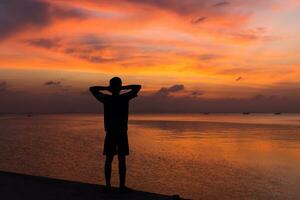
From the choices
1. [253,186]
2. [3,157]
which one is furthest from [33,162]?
[253,186]

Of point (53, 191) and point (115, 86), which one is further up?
point (115, 86)

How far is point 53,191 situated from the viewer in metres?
9.73

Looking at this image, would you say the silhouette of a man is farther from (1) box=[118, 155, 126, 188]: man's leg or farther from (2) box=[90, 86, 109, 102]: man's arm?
(1) box=[118, 155, 126, 188]: man's leg

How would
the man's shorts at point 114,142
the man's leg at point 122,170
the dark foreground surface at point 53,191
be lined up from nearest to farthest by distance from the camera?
the dark foreground surface at point 53,191
the man's shorts at point 114,142
the man's leg at point 122,170

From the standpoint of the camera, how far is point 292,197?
57.5 ft

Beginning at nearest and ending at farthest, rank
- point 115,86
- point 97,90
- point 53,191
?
1. point 115,86
2. point 97,90
3. point 53,191

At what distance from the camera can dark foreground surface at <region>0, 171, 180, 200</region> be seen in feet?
30.0

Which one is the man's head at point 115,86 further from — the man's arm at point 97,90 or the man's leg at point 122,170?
the man's leg at point 122,170

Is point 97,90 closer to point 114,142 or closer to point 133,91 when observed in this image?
point 133,91

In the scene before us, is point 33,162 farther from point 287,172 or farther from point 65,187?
point 65,187

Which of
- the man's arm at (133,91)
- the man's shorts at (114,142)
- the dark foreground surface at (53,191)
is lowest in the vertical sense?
the dark foreground surface at (53,191)

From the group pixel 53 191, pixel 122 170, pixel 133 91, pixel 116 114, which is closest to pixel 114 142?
pixel 116 114

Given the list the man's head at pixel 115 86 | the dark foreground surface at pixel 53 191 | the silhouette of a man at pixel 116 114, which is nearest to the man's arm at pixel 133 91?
the silhouette of a man at pixel 116 114

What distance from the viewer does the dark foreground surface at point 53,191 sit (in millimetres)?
9141
